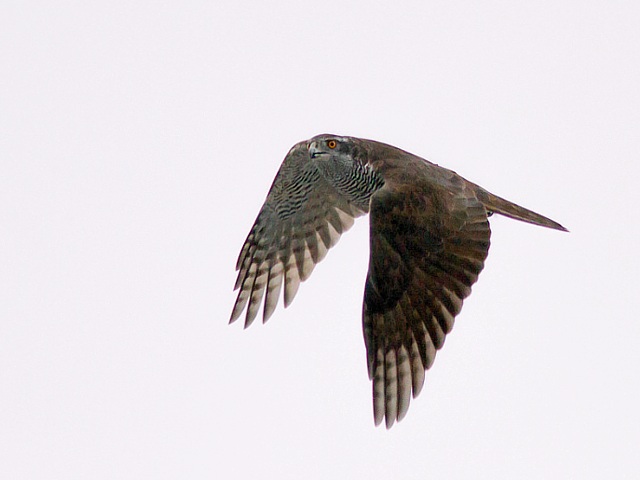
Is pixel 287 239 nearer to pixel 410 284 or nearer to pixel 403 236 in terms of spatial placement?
pixel 403 236

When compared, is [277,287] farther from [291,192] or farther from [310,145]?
[310,145]

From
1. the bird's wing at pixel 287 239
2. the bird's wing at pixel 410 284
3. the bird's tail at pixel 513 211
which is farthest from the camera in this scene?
the bird's wing at pixel 287 239

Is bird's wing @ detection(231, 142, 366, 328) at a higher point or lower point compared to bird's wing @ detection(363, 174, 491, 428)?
higher

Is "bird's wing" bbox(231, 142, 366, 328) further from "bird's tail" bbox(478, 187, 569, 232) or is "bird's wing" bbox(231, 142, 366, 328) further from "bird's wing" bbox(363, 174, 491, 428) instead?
"bird's wing" bbox(363, 174, 491, 428)

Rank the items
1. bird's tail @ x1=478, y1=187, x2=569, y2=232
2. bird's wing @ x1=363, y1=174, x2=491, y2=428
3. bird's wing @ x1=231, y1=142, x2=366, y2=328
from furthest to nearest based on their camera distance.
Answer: bird's wing @ x1=231, y1=142, x2=366, y2=328 < bird's tail @ x1=478, y1=187, x2=569, y2=232 < bird's wing @ x1=363, y1=174, x2=491, y2=428

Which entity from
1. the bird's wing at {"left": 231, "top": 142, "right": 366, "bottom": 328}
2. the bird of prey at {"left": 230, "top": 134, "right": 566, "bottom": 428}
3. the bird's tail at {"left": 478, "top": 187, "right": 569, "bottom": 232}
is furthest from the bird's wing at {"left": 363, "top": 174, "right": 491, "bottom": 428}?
the bird's wing at {"left": 231, "top": 142, "right": 366, "bottom": 328}

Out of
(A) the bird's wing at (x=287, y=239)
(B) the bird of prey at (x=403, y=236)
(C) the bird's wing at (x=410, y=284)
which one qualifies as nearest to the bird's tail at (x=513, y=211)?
(B) the bird of prey at (x=403, y=236)

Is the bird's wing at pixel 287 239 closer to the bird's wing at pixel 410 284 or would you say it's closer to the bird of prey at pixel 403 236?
the bird of prey at pixel 403 236

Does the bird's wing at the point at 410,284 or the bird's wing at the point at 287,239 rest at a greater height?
the bird's wing at the point at 287,239
